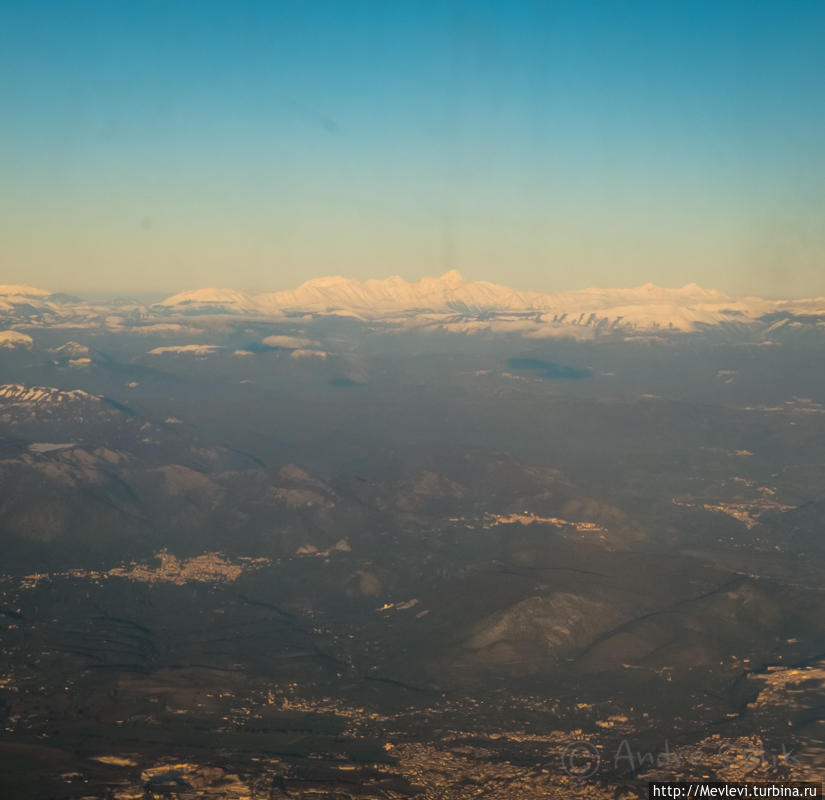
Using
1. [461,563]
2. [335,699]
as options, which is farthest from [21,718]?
[461,563]

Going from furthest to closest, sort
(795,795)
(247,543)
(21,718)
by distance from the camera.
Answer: (247,543) → (21,718) → (795,795)

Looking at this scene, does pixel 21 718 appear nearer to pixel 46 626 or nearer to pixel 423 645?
pixel 46 626

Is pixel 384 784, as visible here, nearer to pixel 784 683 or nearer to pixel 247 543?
pixel 784 683

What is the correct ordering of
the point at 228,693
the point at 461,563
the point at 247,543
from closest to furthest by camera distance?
the point at 228,693 → the point at 461,563 → the point at 247,543

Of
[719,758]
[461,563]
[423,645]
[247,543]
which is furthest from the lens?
[247,543]

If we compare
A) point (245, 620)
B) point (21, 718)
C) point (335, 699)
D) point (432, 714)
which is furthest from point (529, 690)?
point (21, 718)

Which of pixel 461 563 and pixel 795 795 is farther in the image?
pixel 461 563

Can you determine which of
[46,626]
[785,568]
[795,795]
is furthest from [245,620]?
[785,568]

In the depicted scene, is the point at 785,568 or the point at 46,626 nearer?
the point at 46,626

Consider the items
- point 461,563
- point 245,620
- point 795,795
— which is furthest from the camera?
point 461,563
